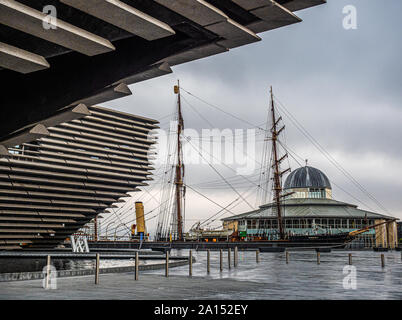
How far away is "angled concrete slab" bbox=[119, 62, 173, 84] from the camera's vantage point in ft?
34.0

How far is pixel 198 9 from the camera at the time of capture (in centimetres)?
786

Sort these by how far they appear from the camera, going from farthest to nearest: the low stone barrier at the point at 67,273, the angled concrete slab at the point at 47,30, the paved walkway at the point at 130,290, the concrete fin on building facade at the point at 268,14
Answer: the low stone barrier at the point at 67,273 < the paved walkway at the point at 130,290 < the concrete fin on building facade at the point at 268,14 < the angled concrete slab at the point at 47,30

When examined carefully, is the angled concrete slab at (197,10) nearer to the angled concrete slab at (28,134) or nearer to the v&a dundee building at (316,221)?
the angled concrete slab at (28,134)

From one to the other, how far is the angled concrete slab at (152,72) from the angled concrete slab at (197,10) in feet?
7.10

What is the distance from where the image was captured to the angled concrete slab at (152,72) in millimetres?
10352

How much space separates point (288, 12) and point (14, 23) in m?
5.24

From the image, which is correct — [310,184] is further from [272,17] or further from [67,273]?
[272,17]

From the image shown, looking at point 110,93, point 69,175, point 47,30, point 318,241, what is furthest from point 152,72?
point 318,241

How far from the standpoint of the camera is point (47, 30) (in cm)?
774

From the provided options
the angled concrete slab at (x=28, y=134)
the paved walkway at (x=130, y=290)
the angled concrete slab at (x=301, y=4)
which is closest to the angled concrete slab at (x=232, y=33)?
the angled concrete slab at (x=301, y=4)

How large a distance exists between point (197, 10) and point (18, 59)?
385 cm

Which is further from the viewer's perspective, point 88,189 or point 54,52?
point 88,189
